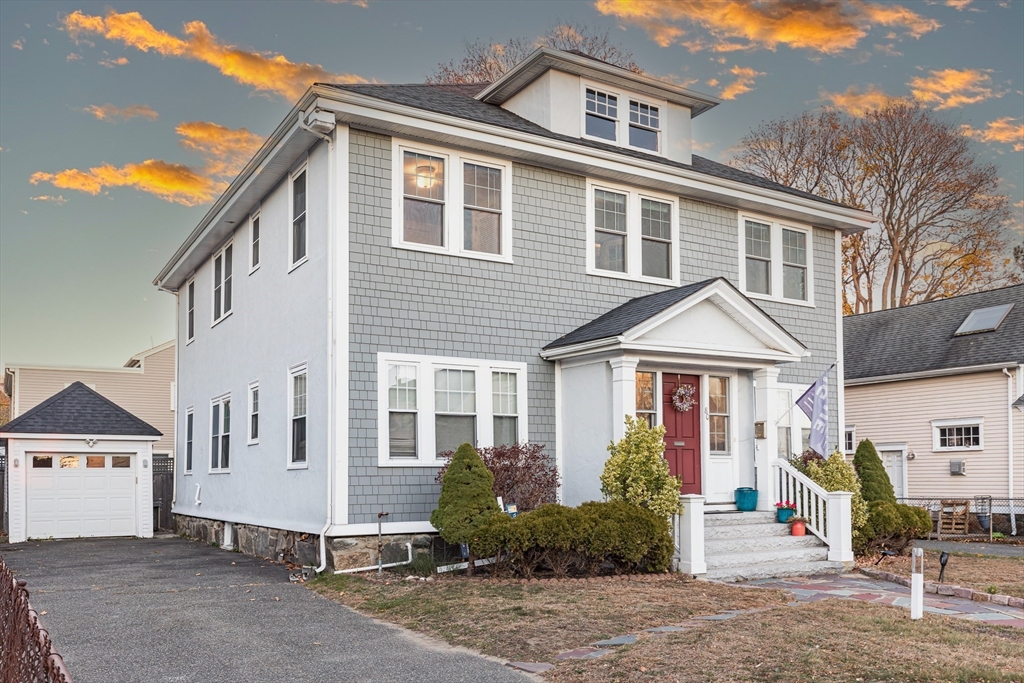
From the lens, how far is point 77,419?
2058 cm

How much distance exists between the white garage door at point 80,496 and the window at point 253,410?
22.6ft

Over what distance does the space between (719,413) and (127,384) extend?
26.4m

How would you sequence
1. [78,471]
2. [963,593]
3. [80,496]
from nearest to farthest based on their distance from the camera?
[963,593] < [80,496] < [78,471]

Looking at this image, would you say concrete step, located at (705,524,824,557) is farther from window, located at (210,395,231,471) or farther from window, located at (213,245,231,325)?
window, located at (213,245,231,325)

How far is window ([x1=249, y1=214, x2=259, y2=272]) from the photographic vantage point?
16.0m

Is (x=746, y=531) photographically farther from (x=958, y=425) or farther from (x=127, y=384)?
(x=127, y=384)

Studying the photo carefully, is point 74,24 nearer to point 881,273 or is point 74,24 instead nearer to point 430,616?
point 430,616

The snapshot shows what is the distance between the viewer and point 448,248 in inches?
508

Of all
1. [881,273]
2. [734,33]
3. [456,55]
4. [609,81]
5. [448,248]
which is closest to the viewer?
Answer: [448,248]

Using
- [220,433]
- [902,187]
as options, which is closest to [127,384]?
[220,433]

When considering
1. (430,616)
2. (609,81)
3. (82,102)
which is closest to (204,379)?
(82,102)

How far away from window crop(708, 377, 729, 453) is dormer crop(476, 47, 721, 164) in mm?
4180

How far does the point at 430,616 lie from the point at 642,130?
10.1 m

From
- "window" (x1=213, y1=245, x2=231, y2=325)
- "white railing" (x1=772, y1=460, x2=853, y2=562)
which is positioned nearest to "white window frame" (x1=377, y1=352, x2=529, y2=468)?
"white railing" (x1=772, y1=460, x2=853, y2=562)
